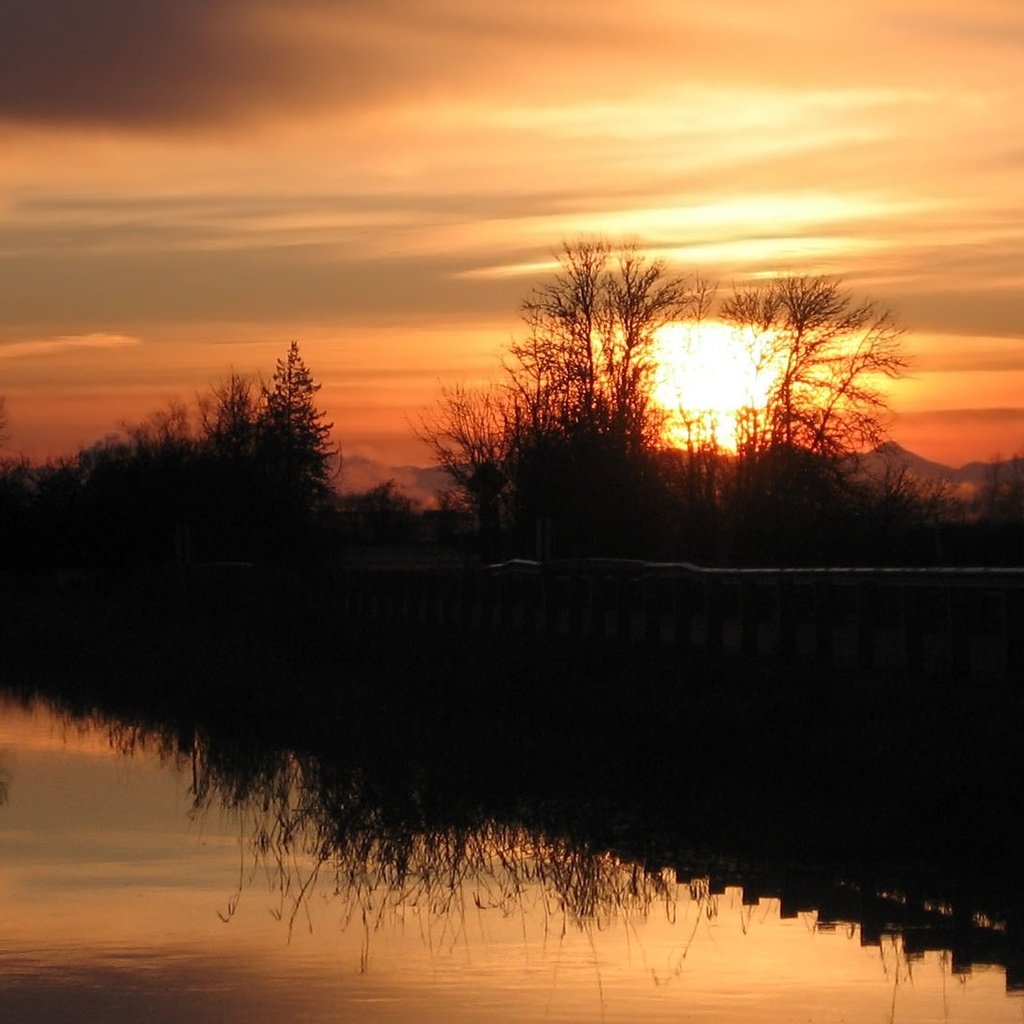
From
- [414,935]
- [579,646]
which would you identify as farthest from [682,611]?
[414,935]

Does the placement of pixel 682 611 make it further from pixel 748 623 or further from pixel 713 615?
pixel 748 623

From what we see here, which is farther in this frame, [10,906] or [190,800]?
[190,800]

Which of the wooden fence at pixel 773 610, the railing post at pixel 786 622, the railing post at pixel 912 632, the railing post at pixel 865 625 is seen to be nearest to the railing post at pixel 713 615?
the wooden fence at pixel 773 610

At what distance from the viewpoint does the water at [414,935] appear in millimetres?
9469

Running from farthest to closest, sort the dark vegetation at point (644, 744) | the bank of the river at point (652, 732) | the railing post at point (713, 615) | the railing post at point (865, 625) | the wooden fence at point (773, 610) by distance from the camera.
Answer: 1. the railing post at point (713, 615)
2. the railing post at point (865, 625)
3. the wooden fence at point (773, 610)
4. the bank of the river at point (652, 732)
5. the dark vegetation at point (644, 744)

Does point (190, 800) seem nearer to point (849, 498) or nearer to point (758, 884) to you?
point (758, 884)

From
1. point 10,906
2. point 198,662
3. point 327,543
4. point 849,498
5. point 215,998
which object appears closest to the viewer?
Answer: point 215,998

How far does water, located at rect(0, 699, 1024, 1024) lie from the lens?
31.1 ft

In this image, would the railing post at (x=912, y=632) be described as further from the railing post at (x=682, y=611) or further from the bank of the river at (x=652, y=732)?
the railing post at (x=682, y=611)

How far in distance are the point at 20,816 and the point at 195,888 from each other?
176 inches

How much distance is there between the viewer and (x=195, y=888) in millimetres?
13172

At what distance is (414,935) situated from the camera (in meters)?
11.4

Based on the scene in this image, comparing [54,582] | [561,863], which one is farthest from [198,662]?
[54,582]

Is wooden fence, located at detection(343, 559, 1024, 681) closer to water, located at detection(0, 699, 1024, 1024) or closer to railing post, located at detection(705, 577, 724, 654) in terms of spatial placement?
railing post, located at detection(705, 577, 724, 654)
